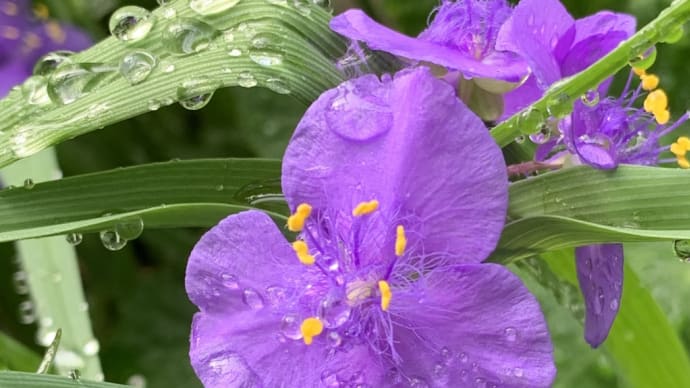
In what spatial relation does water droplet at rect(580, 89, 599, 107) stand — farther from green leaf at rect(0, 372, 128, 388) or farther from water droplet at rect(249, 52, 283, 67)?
green leaf at rect(0, 372, 128, 388)

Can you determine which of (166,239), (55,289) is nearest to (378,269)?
(55,289)

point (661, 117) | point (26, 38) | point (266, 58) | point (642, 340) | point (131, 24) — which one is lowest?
point (642, 340)

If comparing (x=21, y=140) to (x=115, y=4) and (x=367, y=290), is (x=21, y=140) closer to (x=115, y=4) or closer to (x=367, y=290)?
→ (x=367, y=290)

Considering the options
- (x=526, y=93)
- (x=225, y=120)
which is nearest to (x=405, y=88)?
(x=526, y=93)

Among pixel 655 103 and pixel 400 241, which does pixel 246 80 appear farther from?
pixel 655 103

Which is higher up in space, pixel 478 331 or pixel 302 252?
pixel 302 252

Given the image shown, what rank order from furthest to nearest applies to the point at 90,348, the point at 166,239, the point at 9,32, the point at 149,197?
the point at 166,239, the point at 9,32, the point at 90,348, the point at 149,197

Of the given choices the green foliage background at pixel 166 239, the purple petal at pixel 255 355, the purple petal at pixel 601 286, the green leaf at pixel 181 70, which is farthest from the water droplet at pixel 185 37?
the green foliage background at pixel 166 239

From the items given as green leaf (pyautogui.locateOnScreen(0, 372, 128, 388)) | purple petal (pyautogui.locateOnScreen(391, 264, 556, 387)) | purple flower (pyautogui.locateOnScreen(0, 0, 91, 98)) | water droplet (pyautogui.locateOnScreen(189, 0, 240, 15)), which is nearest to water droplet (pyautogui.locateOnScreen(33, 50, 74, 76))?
water droplet (pyautogui.locateOnScreen(189, 0, 240, 15))
